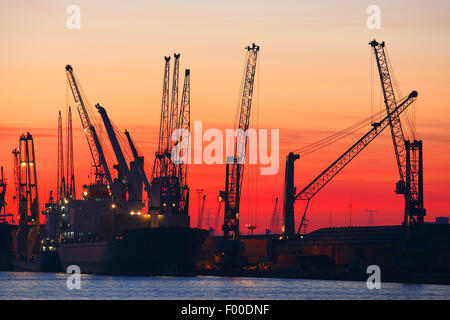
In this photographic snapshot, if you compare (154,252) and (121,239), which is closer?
(154,252)

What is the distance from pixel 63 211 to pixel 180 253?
43726mm

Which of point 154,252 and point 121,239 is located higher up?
point 121,239

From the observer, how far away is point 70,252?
7338 inches

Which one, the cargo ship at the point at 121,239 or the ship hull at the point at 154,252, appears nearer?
the ship hull at the point at 154,252

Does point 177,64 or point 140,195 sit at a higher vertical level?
point 177,64

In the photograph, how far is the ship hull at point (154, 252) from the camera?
16262 cm

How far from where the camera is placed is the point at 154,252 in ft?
534

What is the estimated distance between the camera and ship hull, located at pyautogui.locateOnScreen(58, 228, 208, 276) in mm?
162625

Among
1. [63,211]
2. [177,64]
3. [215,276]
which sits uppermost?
[177,64]

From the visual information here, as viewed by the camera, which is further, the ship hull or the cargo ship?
the cargo ship
